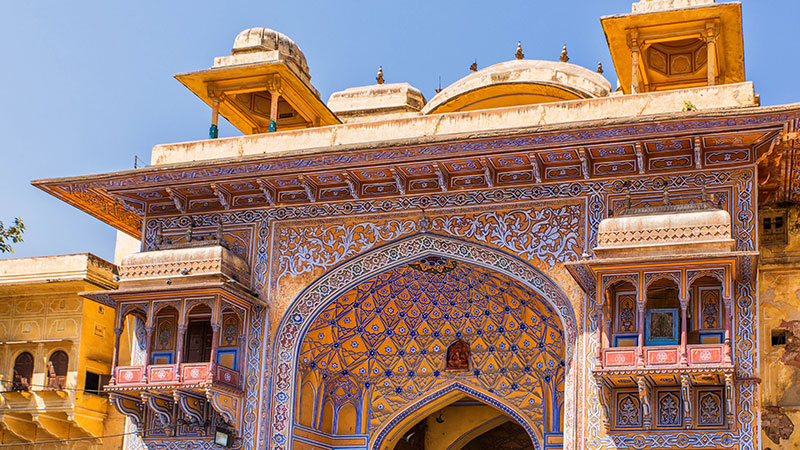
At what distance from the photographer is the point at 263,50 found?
599 inches

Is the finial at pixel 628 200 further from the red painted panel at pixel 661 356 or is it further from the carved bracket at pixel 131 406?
the carved bracket at pixel 131 406

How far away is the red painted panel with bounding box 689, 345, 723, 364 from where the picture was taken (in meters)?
10.9

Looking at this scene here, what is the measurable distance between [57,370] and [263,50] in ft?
18.2

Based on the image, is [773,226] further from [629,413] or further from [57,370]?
[57,370]

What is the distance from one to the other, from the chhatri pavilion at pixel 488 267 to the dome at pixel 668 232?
21 millimetres

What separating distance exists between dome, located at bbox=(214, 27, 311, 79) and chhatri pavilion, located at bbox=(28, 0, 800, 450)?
18cm

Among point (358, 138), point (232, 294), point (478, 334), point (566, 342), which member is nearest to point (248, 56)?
point (358, 138)

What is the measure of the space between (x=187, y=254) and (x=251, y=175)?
3.77 feet

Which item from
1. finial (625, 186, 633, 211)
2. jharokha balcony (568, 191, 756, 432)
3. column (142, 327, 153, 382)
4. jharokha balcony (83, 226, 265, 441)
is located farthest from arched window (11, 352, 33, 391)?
finial (625, 186, 633, 211)

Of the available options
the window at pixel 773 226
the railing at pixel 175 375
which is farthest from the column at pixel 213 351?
the window at pixel 773 226

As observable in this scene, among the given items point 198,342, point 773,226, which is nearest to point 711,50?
point 773,226

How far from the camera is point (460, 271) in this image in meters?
13.0

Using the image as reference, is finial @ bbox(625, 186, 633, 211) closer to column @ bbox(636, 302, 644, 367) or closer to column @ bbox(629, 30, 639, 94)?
column @ bbox(636, 302, 644, 367)

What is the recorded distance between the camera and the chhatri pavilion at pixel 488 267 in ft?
37.1
